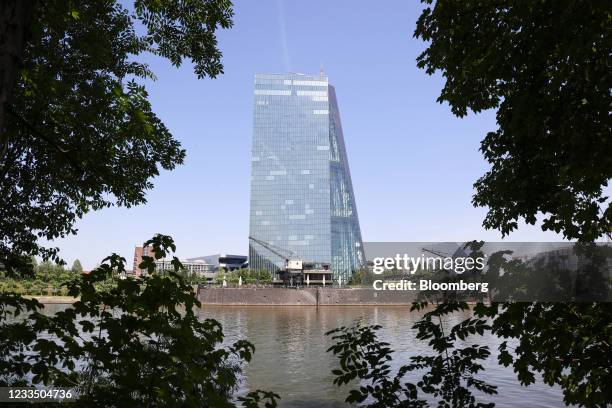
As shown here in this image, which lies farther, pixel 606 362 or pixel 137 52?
pixel 137 52

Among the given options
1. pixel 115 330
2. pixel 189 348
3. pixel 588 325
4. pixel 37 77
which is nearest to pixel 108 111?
pixel 37 77

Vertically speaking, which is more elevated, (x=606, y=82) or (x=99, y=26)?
(x=99, y=26)

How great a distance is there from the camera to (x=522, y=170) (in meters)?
7.28

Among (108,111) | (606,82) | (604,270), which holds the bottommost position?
(604,270)

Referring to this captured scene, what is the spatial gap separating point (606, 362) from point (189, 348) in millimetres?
4614

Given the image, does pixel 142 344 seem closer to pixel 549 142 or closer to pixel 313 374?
pixel 549 142

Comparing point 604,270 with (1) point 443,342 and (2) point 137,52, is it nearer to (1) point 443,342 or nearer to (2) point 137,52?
(1) point 443,342

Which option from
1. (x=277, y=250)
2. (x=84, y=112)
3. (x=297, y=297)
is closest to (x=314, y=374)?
(x=84, y=112)

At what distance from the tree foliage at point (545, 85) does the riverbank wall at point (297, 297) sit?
389ft

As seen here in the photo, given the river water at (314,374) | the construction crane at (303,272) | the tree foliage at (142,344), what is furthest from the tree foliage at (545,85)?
the construction crane at (303,272)

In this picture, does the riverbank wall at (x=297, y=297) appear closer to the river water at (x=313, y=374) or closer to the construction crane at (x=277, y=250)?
the river water at (x=313, y=374)

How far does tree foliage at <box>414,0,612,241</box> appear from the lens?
189 inches

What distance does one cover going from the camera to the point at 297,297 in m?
125

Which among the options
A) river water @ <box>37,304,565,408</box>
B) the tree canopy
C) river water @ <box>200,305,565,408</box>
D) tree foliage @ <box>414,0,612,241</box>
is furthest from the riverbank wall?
tree foliage @ <box>414,0,612,241</box>
